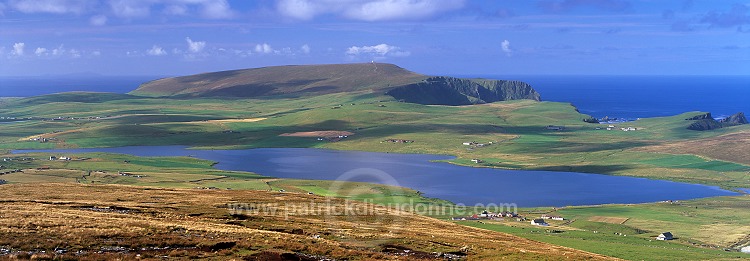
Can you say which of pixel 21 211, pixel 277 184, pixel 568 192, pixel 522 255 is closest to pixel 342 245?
pixel 522 255

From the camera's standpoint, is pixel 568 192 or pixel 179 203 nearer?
pixel 179 203

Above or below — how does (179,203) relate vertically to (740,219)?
above

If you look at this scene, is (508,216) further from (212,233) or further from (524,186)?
(212,233)

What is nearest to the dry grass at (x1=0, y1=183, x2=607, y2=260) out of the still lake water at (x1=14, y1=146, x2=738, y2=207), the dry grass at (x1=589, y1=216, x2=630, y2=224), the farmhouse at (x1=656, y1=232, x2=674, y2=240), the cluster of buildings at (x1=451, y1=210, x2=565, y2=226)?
the cluster of buildings at (x1=451, y1=210, x2=565, y2=226)

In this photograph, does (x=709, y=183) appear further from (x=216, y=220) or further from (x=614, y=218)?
(x=216, y=220)

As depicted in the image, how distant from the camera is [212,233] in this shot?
48.8 meters

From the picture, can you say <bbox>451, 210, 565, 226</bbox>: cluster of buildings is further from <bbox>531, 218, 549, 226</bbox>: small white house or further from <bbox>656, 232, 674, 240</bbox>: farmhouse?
<bbox>656, 232, 674, 240</bbox>: farmhouse

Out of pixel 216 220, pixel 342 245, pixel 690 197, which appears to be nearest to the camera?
pixel 342 245

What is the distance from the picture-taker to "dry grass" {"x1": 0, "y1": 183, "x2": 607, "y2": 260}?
41.9 meters

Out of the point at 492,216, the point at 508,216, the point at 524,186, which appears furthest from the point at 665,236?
the point at 524,186

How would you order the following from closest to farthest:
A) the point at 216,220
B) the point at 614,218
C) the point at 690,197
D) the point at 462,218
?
the point at 216,220, the point at 462,218, the point at 614,218, the point at 690,197

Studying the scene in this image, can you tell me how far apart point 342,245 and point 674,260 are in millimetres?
43583

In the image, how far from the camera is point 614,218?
124 meters

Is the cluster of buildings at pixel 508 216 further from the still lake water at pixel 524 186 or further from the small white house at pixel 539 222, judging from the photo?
the still lake water at pixel 524 186
